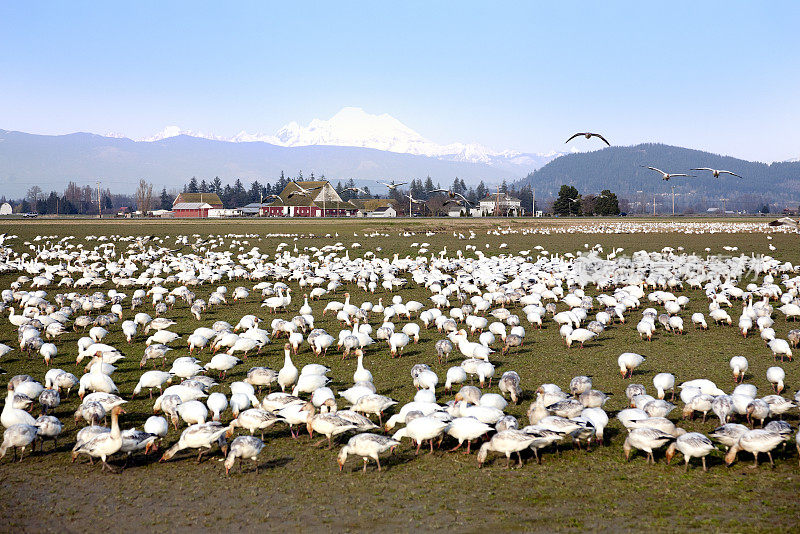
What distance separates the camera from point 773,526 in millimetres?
7812

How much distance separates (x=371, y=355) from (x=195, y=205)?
469 feet

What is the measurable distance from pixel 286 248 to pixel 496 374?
125 feet

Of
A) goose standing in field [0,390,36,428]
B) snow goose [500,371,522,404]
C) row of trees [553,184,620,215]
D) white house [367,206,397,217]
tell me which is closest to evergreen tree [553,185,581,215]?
row of trees [553,184,620,215]

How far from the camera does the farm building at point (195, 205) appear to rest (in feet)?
481

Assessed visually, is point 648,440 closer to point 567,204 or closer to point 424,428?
point 424,428

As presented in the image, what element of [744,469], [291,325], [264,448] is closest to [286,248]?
[291,325]

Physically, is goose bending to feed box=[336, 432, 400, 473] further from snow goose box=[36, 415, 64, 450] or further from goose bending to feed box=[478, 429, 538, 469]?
snow goose box=[36, 415, 64, 450]

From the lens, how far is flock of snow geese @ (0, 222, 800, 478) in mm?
10195

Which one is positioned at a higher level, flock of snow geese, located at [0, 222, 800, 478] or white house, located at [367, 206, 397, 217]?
white house, located at [367, 206, 397, 217]

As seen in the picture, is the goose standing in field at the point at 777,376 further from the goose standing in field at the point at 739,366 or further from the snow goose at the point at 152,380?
the snow goose at the point at 152,380

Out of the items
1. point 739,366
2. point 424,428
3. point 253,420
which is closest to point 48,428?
point 253,420

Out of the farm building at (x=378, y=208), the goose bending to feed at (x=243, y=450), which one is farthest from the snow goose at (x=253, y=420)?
the farm building at (x=378, y=208)

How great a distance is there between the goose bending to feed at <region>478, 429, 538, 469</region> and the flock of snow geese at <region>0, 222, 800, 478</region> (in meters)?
0.02

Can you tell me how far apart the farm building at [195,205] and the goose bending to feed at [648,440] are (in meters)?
139
